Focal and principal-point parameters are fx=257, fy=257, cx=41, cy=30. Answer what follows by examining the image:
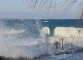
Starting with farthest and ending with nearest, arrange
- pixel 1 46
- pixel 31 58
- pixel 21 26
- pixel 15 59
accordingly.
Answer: pixel 21 26 → pixel 1 46 → pixel 31 58 → pixel 15 59

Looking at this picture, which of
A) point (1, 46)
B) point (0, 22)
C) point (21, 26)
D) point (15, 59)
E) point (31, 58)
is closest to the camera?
point (15, 59)

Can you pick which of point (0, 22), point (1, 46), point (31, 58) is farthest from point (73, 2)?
point (0, 22)

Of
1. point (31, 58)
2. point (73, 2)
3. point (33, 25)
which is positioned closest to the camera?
point (73, 2)

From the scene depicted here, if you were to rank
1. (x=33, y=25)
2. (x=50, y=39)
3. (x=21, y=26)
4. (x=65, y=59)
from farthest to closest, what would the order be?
(x=33, y=25) < (x=21, y=26) < (x=50, y=39) < (x=65, y=59)

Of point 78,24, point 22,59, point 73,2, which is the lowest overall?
point 22,59

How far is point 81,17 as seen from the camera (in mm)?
1409

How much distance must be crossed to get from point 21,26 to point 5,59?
2263 centimetres

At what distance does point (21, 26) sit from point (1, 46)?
1839 cm

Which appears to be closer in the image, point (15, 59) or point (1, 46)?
point (15, 59)

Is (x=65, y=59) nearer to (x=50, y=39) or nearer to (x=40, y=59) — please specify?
(x=40, y=59)

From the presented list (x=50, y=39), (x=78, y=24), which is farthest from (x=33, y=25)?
(x=78, y=24)

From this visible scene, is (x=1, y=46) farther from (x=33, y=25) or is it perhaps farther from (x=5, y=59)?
(x=33, y=25)

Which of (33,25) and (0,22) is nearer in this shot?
(0,22)

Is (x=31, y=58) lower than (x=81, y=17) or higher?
lower
